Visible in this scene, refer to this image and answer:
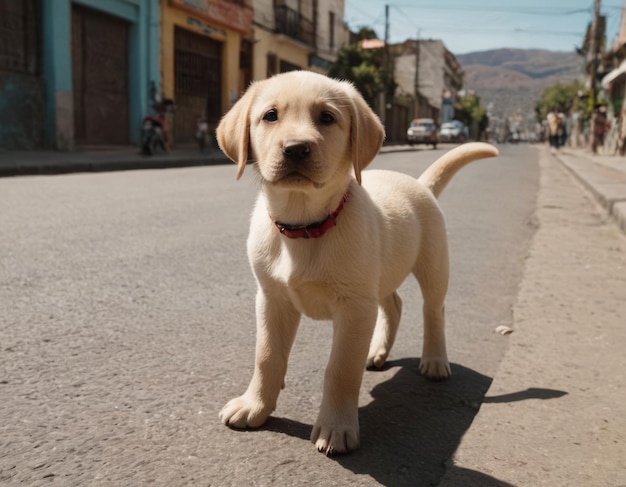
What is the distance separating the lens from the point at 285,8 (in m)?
29.3

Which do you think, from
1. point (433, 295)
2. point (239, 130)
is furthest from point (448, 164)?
point (239, 130)

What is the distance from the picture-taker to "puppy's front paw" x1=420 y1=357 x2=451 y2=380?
251 cm

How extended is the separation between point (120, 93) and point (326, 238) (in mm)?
18228

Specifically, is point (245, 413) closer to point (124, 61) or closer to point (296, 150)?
point (296, 150)

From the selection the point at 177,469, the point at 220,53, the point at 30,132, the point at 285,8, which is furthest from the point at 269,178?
the point at 285,8

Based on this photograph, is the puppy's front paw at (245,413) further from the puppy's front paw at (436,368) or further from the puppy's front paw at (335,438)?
the puppy's front paw at (436,368)

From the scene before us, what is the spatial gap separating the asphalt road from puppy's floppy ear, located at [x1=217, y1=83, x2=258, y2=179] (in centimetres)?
15

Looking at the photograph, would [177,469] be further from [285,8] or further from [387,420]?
[285,8]

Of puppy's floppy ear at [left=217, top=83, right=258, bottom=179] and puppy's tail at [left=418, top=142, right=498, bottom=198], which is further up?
puppy's floppy ear at [left=217, top=83, right=258, bottom=179]

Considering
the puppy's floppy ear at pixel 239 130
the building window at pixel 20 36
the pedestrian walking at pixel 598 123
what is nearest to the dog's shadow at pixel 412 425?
the puppy's floppy ear at pixel 239 130

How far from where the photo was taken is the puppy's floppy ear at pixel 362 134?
2.08 m

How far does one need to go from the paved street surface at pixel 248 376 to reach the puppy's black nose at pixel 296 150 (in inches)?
17.0

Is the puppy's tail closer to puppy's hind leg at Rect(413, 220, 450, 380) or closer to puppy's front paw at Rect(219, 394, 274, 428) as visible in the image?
puppy's hind leg at Rect(413, 220, 450, 380)

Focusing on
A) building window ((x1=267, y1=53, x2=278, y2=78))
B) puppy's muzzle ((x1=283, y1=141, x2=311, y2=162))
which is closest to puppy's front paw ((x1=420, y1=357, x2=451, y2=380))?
puppy's muzzle ((x1=283, y1=141, x2=311, y2=162))
